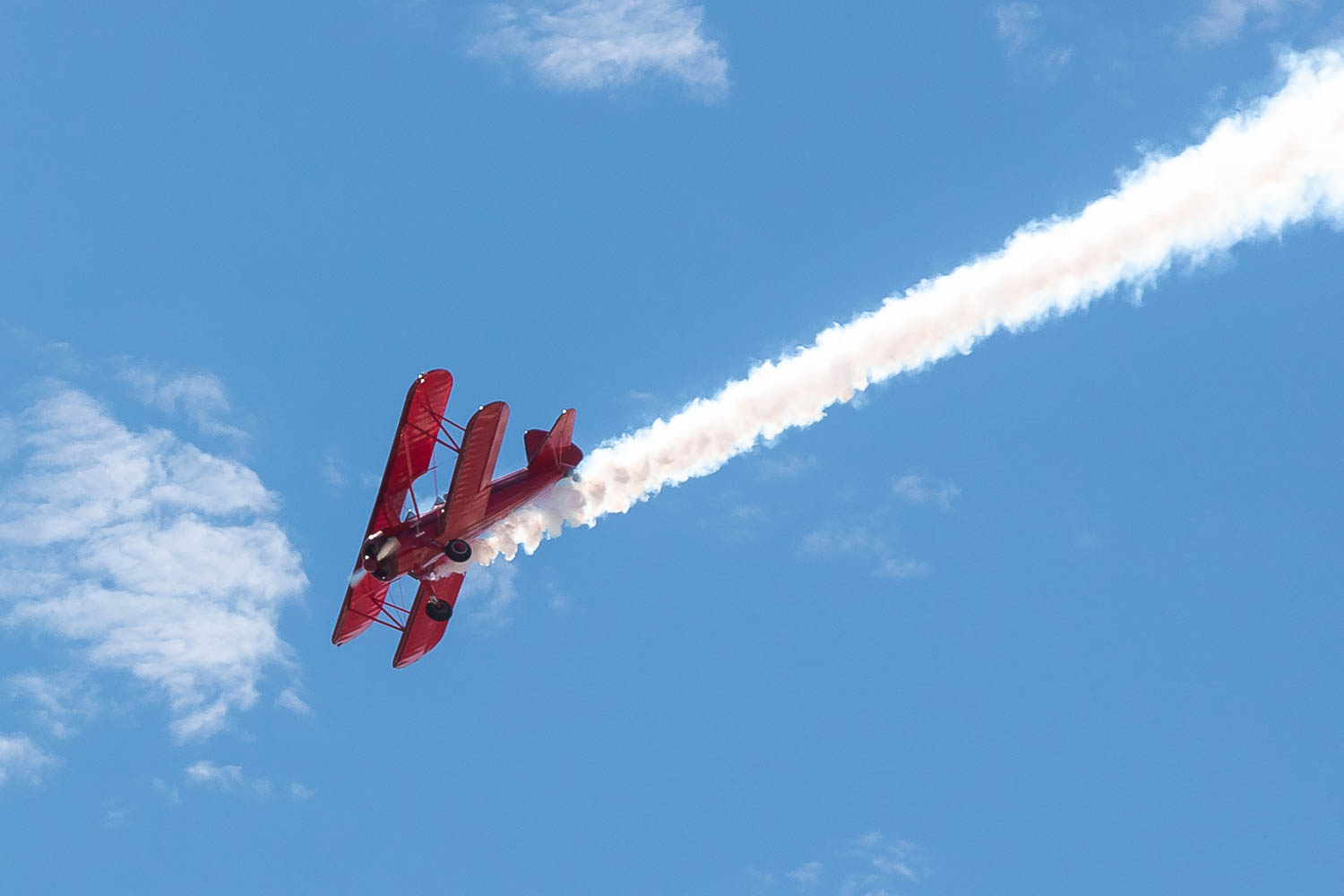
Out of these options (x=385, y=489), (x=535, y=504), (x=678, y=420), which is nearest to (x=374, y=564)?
(x=385, y=489)

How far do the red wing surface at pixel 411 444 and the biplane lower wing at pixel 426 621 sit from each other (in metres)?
2.30

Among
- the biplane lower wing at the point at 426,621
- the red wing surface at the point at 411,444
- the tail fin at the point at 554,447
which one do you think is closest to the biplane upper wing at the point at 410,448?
the red wing surface at the point at 411,444

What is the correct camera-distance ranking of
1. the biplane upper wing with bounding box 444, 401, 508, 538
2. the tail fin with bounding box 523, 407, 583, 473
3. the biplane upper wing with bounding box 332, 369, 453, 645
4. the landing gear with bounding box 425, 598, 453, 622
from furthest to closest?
the tail fin with bounding box 523, 407, 583, 473, the landing gear with bounding box 425, 598, 453, 622, the biplane upper wing with bounding box 332, 369, 453, 645, the biplane upper wing with bounding box 444, 401, 508, 538

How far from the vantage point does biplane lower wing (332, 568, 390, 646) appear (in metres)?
43.9

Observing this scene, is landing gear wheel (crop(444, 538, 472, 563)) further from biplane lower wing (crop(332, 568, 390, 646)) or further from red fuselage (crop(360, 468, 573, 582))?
biplane lower wing (crop(332, 568, 390, 646))

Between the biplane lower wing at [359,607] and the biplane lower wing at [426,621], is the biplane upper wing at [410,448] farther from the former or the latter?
the biplane lower wing at [426,621]

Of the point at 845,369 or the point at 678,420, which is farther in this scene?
the point at 678,420

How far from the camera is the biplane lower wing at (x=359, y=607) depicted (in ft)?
144

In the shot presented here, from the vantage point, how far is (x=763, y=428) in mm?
43500

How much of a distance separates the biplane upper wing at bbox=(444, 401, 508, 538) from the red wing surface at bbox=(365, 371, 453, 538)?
1.45 meters

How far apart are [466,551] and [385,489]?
7.84 feet

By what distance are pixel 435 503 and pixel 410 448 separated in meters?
1.60

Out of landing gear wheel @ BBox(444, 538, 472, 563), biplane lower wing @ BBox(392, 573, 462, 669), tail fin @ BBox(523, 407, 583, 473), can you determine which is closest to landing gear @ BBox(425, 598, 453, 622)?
biplane lower wing @ BBox(392, 573, 462, 669)

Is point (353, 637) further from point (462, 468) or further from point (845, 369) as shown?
point (845, 369)
